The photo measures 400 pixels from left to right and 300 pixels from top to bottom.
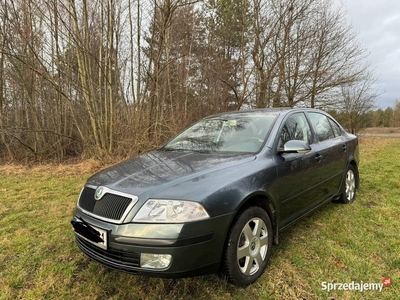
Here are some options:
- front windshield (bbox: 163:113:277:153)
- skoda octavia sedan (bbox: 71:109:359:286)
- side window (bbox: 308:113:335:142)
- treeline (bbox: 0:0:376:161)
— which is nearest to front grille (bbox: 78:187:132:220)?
skoda octavia sedan (bbox: 71:109:359:286)

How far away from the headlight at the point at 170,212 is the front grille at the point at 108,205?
0.16m

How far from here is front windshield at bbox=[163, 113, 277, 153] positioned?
288 centimetres

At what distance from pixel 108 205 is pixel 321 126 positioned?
316 centimetres

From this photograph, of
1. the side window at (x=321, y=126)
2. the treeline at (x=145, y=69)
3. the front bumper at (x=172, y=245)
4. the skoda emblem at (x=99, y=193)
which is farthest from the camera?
the treeline at (x=145, y=69)

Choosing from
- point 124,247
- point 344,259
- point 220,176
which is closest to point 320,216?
point 344,259

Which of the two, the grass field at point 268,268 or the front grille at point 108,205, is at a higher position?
the front grille at point 108,205

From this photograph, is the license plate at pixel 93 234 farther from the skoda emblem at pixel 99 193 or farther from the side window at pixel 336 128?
the side window at pixel 336 128

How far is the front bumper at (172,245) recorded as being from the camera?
5.96 ft

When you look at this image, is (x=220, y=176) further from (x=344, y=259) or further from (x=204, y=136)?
(x=344, y=259)

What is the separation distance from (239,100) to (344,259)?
10652 mm

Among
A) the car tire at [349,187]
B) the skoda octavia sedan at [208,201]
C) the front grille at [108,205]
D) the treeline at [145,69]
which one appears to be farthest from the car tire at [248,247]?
the treeline at [145,69]

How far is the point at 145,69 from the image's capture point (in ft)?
30.8

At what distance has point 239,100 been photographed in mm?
12672

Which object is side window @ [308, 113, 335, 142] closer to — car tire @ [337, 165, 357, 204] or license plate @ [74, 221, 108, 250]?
car tire @ [337, 165, 357, 204]
